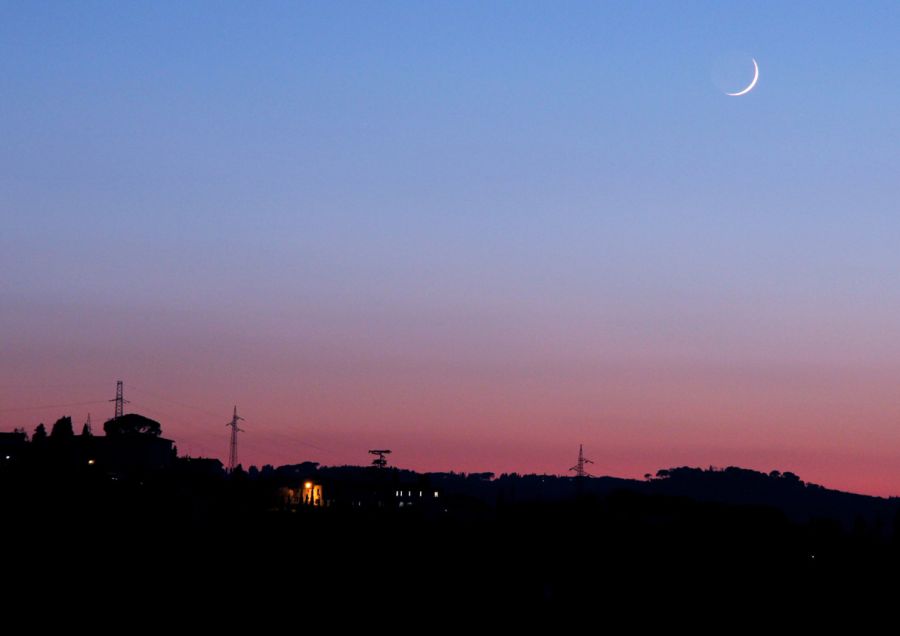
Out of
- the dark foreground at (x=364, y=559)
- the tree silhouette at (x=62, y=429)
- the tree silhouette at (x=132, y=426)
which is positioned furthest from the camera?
the tree silhouette at (x=132, y=426)

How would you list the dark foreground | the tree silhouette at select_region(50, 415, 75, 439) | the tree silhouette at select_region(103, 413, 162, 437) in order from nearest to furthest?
1. the dark foreground
2. the tree silhouette at select_region(50, 415, 75, 439)
3. the tree silhouette at select_region(103, 413, 162, 437)

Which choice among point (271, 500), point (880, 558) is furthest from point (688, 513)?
point (271, 500)

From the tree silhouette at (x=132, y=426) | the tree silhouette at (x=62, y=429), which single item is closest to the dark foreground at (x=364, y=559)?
the tree silhouette at (x=62, y=429)

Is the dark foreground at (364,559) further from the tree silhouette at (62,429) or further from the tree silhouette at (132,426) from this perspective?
the tree silhouette at (132,426)

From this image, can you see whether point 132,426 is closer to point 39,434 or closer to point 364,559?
point 39,434

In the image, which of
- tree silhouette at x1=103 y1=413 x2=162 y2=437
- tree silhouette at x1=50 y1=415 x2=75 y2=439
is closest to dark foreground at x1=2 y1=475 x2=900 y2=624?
tree silhouette at x1=50 y1=415 x2=75 y2=439

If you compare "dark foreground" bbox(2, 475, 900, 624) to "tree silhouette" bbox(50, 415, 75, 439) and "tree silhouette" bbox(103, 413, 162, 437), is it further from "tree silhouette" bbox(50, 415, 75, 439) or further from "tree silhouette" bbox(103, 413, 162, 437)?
"tree silhouette" bbox(103, 413, 162, 437)

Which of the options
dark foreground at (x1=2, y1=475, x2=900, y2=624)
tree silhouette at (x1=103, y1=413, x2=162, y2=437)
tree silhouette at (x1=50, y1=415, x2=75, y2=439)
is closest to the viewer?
dark foreground at (x1=2, y1=475, x2=900, y2=624)

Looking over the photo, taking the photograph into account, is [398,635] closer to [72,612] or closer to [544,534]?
[72,612]

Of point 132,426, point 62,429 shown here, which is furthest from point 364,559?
point 132,426

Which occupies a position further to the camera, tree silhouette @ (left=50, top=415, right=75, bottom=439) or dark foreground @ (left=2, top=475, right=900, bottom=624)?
tree silhouette @ (left=50, top=415, right=75, bottom=439)

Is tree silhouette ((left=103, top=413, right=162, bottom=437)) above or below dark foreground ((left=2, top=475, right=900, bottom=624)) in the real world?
above

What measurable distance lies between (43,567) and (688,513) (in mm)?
105701

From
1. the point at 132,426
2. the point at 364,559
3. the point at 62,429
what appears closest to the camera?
the point at 364,559
